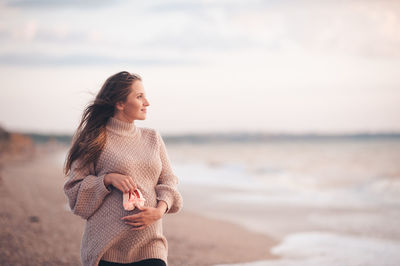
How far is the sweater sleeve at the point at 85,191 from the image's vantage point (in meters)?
2.70

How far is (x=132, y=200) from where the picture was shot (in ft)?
8.67

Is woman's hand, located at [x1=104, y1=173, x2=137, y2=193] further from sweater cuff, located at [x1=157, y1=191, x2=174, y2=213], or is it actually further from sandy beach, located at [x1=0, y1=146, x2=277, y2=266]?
sandy beach, located at [x1=0, y1=146, x2=277, y2=266]

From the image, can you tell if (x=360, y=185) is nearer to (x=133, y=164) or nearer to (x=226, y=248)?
(x=226, y=248)

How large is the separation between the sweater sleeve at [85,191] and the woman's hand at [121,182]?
40 millimetres

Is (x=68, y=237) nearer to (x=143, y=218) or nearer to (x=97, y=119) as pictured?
(x=97, y=119)

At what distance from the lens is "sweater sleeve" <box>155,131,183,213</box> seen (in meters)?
2.85

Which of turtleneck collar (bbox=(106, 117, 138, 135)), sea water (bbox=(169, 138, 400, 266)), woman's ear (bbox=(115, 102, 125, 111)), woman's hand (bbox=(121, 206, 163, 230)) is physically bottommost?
sea water (bbox=(169, 138, 400, 266))

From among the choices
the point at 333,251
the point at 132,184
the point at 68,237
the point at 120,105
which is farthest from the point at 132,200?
the point at 333,251

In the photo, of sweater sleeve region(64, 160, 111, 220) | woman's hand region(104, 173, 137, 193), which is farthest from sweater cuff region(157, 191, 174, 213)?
sweater sleeve region(64, 160, 111, 220)

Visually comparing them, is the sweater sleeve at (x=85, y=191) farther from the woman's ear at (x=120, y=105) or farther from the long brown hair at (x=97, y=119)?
the woman's ear at (x=120, y=105)

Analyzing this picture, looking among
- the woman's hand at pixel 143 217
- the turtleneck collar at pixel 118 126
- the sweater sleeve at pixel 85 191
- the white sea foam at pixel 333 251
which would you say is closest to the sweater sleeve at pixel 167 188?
the woman's hand at pixel 143 217

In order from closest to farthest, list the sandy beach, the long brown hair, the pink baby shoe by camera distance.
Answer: the pink baby shoe
the long brown hair
the sandy beach

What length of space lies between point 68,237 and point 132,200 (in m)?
4.24

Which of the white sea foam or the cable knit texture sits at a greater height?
the cable knit texture
